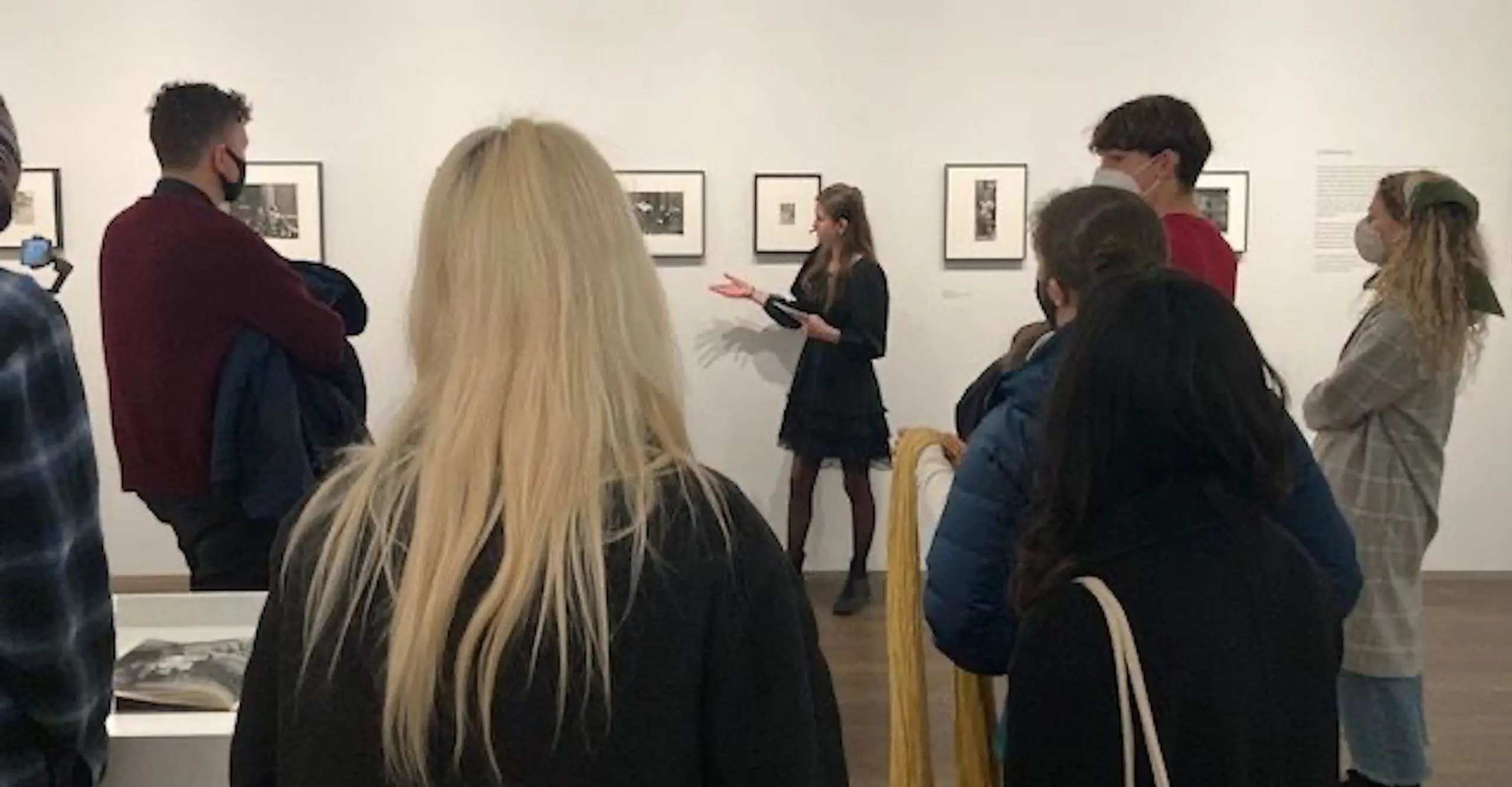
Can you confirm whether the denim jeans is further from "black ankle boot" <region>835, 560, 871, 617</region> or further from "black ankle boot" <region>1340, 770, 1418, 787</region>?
"black ankle boot" <region>835, 560, 871, 617</region>

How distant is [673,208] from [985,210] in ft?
4.53

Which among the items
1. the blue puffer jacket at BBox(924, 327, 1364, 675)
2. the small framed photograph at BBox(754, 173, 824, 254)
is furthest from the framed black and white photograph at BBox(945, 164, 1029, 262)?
the blue puffer jacket at BBox(924, 327, 1364, 675)

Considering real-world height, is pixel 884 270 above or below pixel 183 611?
above

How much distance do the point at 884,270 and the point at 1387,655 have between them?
10.5 feet

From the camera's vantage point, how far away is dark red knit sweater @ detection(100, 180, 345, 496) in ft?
9.43

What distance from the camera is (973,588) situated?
202 centimetres

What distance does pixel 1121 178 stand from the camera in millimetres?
2971

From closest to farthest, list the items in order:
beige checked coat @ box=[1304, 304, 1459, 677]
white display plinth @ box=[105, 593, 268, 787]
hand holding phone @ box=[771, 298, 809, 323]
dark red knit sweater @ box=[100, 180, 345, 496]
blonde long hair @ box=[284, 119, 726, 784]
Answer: blonde long hair @ box=[284, 119, 726, 784] < white display plinth @ box=[105, 593, 268, 787] < dark red knit sweater @ box=[100, 180, 345, 496] < beige checked coat @ box=[1304, 304, 1459, 677] < hand holding phone @ box=[771, 298, 809, 323]

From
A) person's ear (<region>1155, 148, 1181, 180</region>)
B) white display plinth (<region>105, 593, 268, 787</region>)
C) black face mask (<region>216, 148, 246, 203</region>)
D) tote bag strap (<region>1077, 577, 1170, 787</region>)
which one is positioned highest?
person's ear (<region>1155, 148, 1181, 180</region>)

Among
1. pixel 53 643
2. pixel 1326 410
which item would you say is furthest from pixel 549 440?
pixel 1326 410

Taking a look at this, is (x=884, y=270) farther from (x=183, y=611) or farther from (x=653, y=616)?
(x=653, y=616)

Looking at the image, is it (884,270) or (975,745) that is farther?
(884,270)

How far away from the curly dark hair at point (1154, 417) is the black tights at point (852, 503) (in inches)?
173

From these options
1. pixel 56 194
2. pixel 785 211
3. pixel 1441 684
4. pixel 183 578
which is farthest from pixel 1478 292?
pixel 56 194
